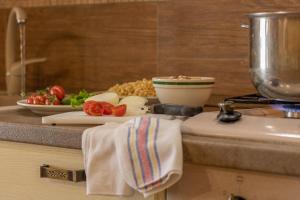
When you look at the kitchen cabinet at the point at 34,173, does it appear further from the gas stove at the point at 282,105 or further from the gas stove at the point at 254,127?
the gas stove at the point at 282,105

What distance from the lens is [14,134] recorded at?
996 mm

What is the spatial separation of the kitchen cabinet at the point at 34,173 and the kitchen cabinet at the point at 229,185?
0.43 ft

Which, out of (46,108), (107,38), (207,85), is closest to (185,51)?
(107,38)

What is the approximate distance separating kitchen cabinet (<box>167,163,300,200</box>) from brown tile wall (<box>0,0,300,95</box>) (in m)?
0.72

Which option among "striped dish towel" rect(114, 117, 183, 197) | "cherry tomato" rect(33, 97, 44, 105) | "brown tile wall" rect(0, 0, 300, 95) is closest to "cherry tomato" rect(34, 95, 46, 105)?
"cherry tomato" rect(33, 97, 44, 105)

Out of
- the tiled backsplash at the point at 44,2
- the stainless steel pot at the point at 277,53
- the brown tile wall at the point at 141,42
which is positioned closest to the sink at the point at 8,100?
the brown tile wall at the point at 141,42

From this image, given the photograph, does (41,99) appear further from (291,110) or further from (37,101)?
(291,110)

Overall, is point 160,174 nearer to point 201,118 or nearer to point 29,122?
point 201,118

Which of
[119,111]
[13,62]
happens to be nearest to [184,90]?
[119,111]

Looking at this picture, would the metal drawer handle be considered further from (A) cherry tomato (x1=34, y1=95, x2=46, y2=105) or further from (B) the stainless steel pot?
(B) the stainless steel pot

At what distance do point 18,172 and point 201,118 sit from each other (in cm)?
39

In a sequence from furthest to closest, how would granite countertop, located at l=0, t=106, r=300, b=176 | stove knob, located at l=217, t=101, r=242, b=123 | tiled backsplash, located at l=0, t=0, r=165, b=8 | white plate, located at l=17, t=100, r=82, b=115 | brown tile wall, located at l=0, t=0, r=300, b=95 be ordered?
tiled backsplash, located at l=0, t=0, r=165, b=8, brown tile wall, located at l=0, t=0, r=300, b=95, white plate, located at l=17, t=100, r=82, b=115, stove knob, located at l=217, t=101, r=242, b=123, granite countertop, located at l=0, t=106, r=300, b=176

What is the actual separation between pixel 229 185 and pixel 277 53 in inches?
11.6

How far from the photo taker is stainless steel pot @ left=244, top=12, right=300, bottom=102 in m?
0.93
